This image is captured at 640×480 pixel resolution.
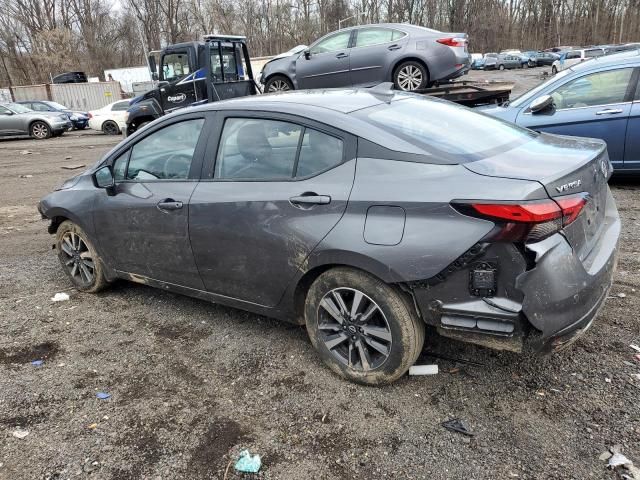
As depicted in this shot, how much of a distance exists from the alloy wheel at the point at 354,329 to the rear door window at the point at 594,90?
5.08 meters

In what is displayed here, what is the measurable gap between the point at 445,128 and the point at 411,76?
278 inches

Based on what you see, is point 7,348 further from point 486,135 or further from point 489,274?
point 486,135

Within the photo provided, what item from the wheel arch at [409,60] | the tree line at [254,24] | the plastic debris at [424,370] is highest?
the tree line at [254,24]

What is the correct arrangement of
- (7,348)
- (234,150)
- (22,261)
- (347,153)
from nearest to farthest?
(347,153)
(234,150)
(7,348)
(22,261)

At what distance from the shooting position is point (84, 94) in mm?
33188

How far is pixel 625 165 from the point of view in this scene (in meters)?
6.24

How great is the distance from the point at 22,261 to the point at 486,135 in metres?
5.23

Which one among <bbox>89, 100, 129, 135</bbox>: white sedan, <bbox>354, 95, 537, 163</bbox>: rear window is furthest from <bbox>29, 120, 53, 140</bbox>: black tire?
<bbox>354, 95, 537, 163</bbox>: rear window

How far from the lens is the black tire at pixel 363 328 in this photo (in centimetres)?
273

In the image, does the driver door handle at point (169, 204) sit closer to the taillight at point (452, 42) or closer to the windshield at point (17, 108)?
the taillight at point (452, 42)

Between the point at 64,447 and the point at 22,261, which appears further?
the point at 22,261

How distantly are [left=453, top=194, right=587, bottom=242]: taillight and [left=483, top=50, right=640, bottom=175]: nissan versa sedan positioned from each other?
4.42 metres

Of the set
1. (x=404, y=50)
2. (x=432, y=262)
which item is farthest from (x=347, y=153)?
(x=404, y=50)

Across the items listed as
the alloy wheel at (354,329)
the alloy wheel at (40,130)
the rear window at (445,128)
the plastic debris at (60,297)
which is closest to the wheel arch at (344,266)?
the alloy wheel at (354,329)
